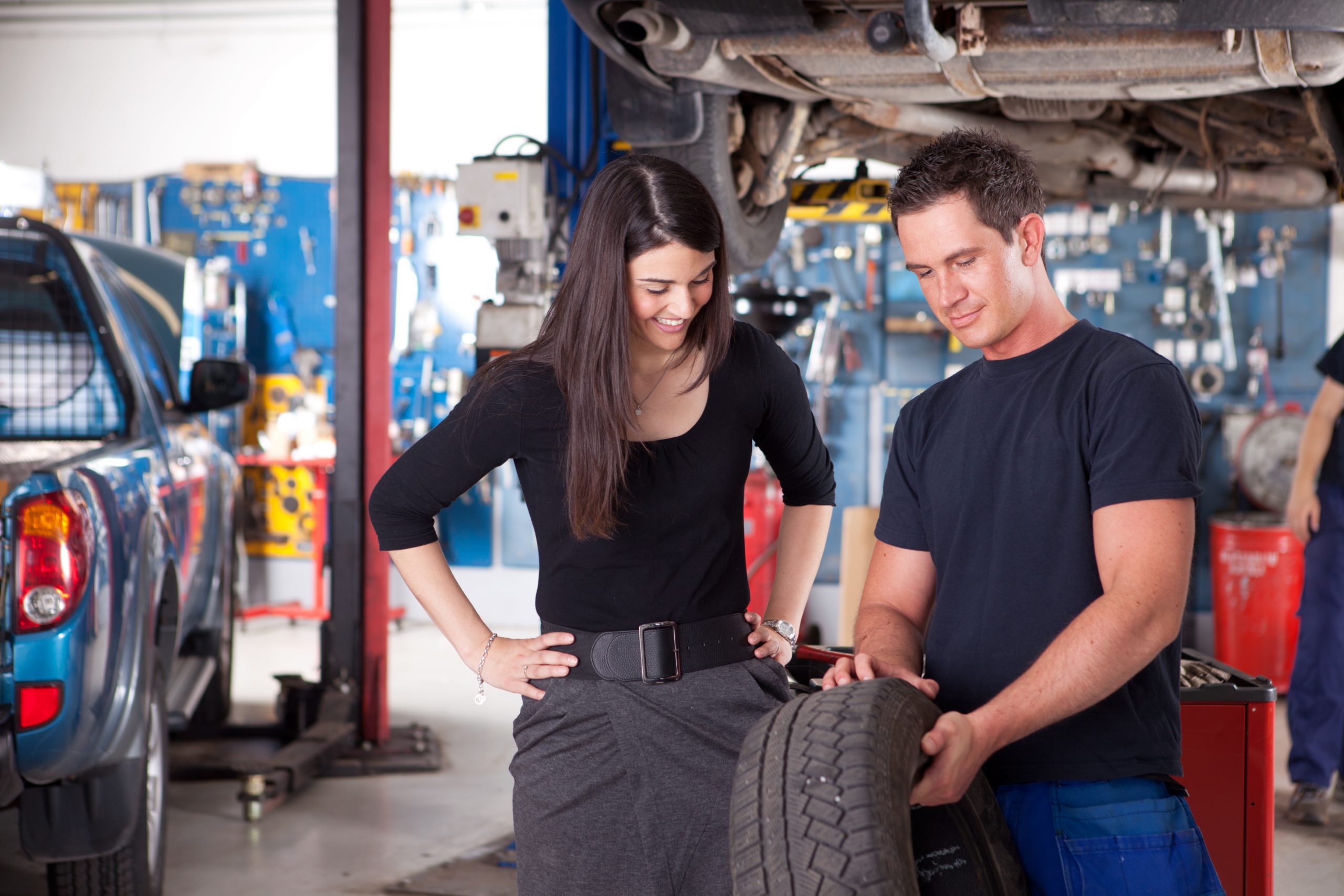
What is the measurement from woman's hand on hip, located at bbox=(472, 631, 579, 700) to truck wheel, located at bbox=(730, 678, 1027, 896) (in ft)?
1.51

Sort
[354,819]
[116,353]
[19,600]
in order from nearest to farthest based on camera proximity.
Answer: [19,600], [116,353], [354,819]

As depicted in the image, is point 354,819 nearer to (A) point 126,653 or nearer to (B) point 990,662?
(A) point 126,653

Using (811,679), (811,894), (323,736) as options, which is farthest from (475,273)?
(811,894)

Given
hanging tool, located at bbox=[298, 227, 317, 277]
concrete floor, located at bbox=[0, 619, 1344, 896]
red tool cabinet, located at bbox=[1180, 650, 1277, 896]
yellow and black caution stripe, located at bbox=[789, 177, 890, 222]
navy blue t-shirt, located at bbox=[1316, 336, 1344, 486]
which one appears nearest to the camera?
red tool cabinet, located at bbox=[1180, 650, 1277, 896]

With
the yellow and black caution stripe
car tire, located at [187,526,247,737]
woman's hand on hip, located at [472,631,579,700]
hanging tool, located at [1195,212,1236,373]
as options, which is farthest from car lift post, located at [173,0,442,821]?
hanging tool, located at [1195,212,1236,373]

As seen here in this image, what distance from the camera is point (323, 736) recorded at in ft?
14.1

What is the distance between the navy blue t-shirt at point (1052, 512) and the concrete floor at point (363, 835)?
2.42 m

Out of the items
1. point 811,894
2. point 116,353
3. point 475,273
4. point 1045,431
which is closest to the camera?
point 811,894

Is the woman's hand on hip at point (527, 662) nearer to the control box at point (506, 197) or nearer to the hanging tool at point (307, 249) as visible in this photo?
the control box at point (506, 197)

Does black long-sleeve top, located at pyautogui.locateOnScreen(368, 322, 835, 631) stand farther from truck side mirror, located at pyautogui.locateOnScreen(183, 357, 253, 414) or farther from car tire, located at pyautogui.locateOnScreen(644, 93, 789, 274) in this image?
truck side mirror, located at pyautogui.locateOnScreen(183, 357, 253, 414)

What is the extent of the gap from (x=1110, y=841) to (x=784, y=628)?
70cm

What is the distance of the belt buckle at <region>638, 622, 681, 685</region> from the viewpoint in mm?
1674

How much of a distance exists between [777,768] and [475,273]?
6.78m

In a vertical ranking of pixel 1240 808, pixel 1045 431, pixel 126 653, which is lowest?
pixel 1240 808
